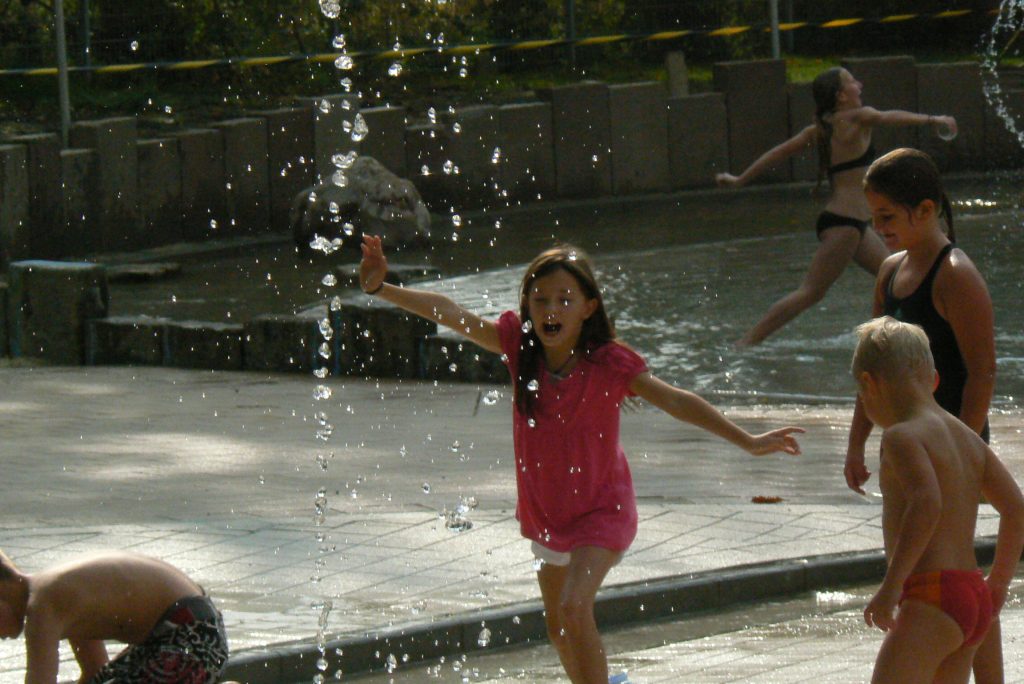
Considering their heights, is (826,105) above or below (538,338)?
above

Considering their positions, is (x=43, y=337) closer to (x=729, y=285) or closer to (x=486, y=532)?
(x=729, y=285)

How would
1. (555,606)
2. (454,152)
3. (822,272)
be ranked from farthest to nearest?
(454,152), (822,272), (555,606)

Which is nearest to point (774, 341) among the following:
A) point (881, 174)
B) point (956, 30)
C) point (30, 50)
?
point (881, 174)

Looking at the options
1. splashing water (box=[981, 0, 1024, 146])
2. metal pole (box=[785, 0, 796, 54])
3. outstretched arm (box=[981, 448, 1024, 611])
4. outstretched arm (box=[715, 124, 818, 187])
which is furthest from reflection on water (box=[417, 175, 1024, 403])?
splashing water (box=[981, 0, 1024, 146])

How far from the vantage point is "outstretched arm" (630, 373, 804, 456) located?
5.11 metres

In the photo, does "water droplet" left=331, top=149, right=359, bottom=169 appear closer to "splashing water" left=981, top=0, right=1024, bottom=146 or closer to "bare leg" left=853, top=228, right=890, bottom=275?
"bare leg" left=853, top=228, right=890, bottom=275

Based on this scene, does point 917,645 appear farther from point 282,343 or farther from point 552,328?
point 282,343

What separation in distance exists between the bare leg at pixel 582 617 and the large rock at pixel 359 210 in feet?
42.9

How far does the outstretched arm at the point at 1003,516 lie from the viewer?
4.56 metres

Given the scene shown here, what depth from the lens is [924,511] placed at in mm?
4371

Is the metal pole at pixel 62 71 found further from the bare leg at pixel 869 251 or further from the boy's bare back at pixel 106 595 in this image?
the boy's bare back at pixel 106 595

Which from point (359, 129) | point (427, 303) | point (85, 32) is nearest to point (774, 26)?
point (359, 129)

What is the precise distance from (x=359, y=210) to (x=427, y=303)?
1284 cm

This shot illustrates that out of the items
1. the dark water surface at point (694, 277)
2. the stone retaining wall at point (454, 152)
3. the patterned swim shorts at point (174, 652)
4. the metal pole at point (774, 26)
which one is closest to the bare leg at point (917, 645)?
the patterned swim shorts at point (174, 652)
